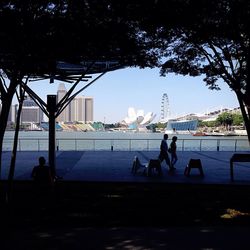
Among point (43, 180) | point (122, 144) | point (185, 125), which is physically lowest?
point (122, 144)

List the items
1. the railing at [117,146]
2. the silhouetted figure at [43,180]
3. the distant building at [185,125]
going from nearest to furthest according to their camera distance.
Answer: the silhouetted figure at [43,180] < the railing at [117,146] < the distant building at [185,125]

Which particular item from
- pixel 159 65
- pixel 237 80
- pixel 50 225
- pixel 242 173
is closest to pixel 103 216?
pixel 50 225

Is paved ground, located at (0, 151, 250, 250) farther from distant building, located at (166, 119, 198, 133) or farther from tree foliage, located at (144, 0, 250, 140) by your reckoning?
distant building, located at (166, 119, 198, 133)

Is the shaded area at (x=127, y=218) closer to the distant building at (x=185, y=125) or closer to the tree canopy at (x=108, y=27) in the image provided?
the tree canopy at (x=108, y=27)

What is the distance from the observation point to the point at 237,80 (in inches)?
364

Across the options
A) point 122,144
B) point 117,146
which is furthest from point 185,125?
point 117,146

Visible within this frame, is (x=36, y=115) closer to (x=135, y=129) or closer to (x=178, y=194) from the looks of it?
(x=135, y=129)

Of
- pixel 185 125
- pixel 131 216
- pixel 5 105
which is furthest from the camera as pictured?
pixel 185 125

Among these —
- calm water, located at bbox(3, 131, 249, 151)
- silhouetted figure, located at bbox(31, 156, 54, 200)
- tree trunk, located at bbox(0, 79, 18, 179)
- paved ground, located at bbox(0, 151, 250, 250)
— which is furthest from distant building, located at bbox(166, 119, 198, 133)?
tree trunk, located at bbox(0, 79, 18, 179)

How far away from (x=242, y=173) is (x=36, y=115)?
157 m

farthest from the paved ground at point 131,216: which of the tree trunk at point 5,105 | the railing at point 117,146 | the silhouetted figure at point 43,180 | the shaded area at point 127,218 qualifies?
the railing at point 117,146

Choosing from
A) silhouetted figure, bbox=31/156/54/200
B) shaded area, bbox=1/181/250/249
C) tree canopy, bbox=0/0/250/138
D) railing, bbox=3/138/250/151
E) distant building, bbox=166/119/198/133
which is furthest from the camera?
distant building, bbox=166/119/198/133

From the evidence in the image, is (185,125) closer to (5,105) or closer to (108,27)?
(108,27)

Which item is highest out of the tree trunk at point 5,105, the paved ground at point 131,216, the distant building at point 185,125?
the distant building at point 185,125
